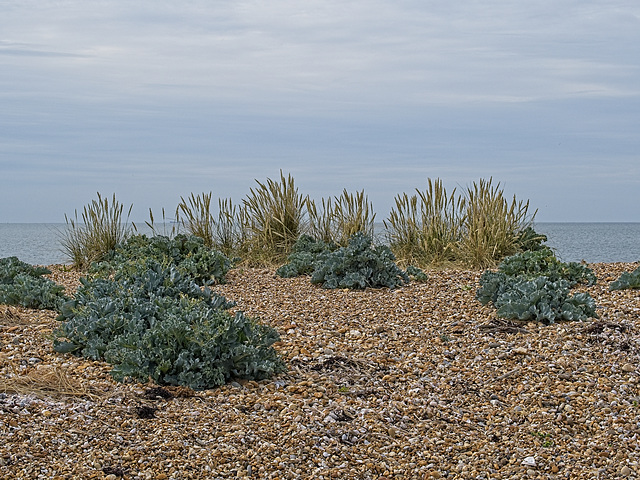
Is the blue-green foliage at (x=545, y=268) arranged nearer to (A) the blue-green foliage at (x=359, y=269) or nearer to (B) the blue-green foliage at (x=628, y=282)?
(B) the blue-green foliage at (x=628, y=282)

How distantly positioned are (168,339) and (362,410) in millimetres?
1117

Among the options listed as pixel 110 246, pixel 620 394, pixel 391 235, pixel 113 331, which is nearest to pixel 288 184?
pixel 391 235

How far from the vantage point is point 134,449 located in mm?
2721

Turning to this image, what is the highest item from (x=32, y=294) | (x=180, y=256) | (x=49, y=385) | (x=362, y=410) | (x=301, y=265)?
(x=180, y=256)

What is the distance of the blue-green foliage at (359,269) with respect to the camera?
247 inches

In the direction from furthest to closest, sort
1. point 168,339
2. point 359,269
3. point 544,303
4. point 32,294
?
point 359,269 < point 32,294 < point 544,303 < point 168,339

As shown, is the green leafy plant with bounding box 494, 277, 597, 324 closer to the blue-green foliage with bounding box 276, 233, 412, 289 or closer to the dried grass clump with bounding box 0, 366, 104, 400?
the blue-green foliage with bounding box 276, 233, 412, 289

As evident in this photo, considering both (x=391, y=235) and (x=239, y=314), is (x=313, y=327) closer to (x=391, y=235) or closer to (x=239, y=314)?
(x=239, y=314)

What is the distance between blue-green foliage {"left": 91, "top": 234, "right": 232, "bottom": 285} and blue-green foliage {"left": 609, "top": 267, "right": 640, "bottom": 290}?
3818 mm

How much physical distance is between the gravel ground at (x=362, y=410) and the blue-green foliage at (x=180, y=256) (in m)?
2.22

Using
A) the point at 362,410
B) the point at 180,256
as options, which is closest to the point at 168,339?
the point at 362,410

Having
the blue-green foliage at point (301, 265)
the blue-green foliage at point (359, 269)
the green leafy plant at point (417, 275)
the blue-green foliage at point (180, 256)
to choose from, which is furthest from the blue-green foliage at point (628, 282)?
the blue-green foliage at point (180, 256)

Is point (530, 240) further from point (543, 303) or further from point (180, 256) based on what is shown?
point (180, 256)

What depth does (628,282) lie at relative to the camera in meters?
5.69
